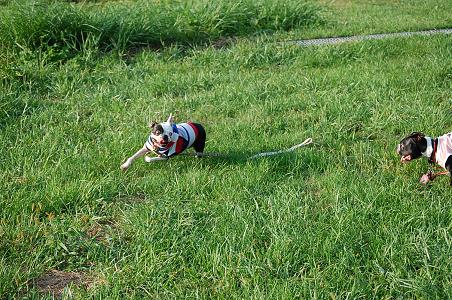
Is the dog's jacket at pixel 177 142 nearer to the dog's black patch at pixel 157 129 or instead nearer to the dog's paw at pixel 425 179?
the dog's black patch at pixel 157 129

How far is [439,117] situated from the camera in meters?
4.35

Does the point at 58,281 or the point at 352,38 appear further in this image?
the point at 352,38

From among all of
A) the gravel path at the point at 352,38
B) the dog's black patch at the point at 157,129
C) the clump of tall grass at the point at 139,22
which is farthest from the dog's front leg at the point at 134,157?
the gravel path at the point at 352,38

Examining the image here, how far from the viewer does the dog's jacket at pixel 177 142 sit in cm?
332

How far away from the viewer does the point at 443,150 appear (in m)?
3.16

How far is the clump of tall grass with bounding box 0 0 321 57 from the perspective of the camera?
21.0 feet

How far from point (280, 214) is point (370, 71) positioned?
11.3 feet

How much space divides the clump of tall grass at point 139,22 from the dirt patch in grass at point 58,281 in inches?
165

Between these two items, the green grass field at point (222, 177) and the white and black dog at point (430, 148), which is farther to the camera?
the white and black dog at point (430, 148)

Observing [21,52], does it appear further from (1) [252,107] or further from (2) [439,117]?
(2) [439,117]

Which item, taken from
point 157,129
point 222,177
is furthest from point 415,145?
point 157,129

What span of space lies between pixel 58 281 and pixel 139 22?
5324mm

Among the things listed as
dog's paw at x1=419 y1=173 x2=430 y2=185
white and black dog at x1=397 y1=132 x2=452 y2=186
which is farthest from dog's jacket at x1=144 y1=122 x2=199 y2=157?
dog's paw at x1=419 y1=173 x2=430 y2=185

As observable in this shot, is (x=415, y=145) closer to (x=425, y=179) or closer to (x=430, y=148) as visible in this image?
(x=430, y=148)
